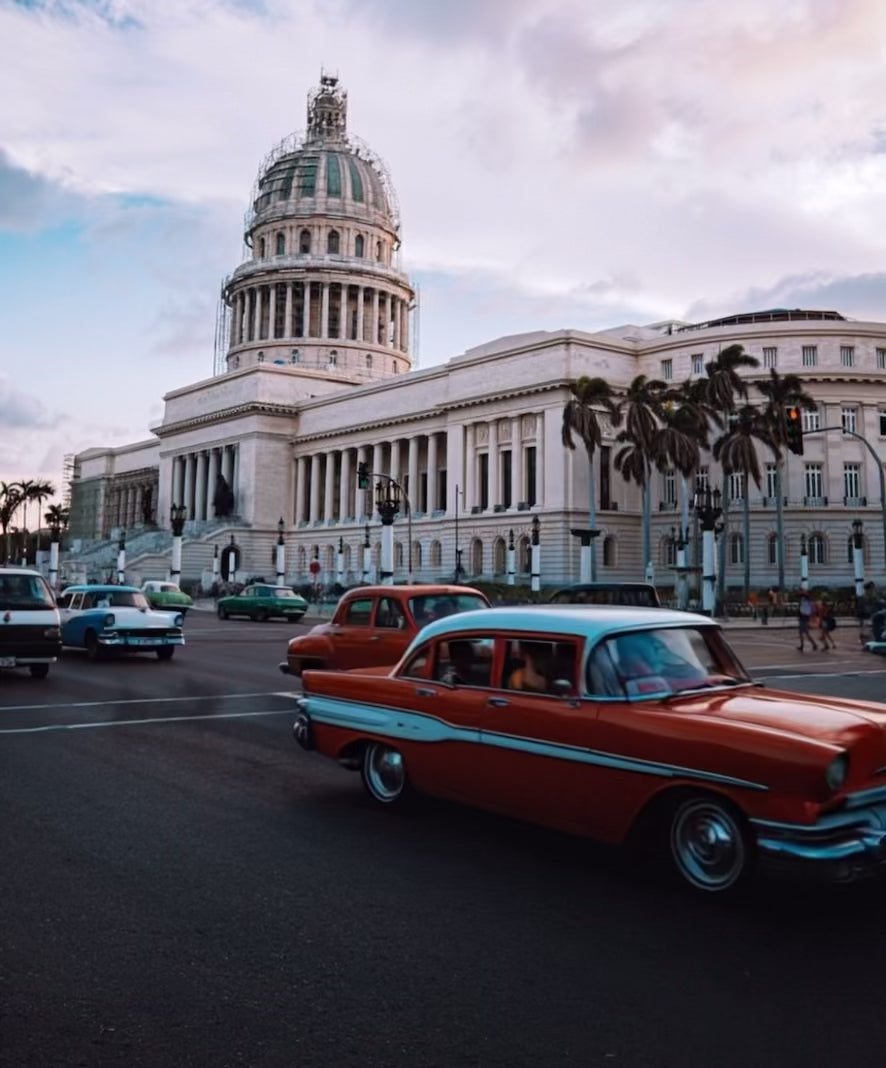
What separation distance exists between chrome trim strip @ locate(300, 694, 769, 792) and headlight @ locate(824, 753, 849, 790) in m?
0.31

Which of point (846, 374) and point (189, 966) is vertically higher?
point (846, 374)

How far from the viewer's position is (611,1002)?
169 inches

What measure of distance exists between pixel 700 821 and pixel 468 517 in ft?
216

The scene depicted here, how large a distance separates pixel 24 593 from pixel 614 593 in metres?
11.7

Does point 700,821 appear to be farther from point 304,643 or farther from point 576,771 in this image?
point 304,643

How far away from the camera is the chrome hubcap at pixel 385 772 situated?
24.9 feet

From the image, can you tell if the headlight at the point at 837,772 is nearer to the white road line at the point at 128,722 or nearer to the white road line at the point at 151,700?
the white road line at the point at 128,722

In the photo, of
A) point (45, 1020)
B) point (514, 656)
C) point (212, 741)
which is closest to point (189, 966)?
point (45, 1020)

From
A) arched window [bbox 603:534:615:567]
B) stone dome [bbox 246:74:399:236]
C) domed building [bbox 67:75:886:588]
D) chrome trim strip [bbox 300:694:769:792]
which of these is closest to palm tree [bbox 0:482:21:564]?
domed building [bbox 67:75:886:588]

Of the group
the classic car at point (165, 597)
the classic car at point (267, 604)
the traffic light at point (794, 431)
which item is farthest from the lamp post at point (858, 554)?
the classic car at point (165, 597)

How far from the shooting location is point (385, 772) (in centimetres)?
777

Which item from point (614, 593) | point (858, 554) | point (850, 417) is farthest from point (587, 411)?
point (614, 593)

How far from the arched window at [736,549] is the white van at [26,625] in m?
53.3

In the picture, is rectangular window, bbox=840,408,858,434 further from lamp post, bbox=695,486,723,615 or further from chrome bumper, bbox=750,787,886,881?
chrome bumper, bbox=750,787,886,881
